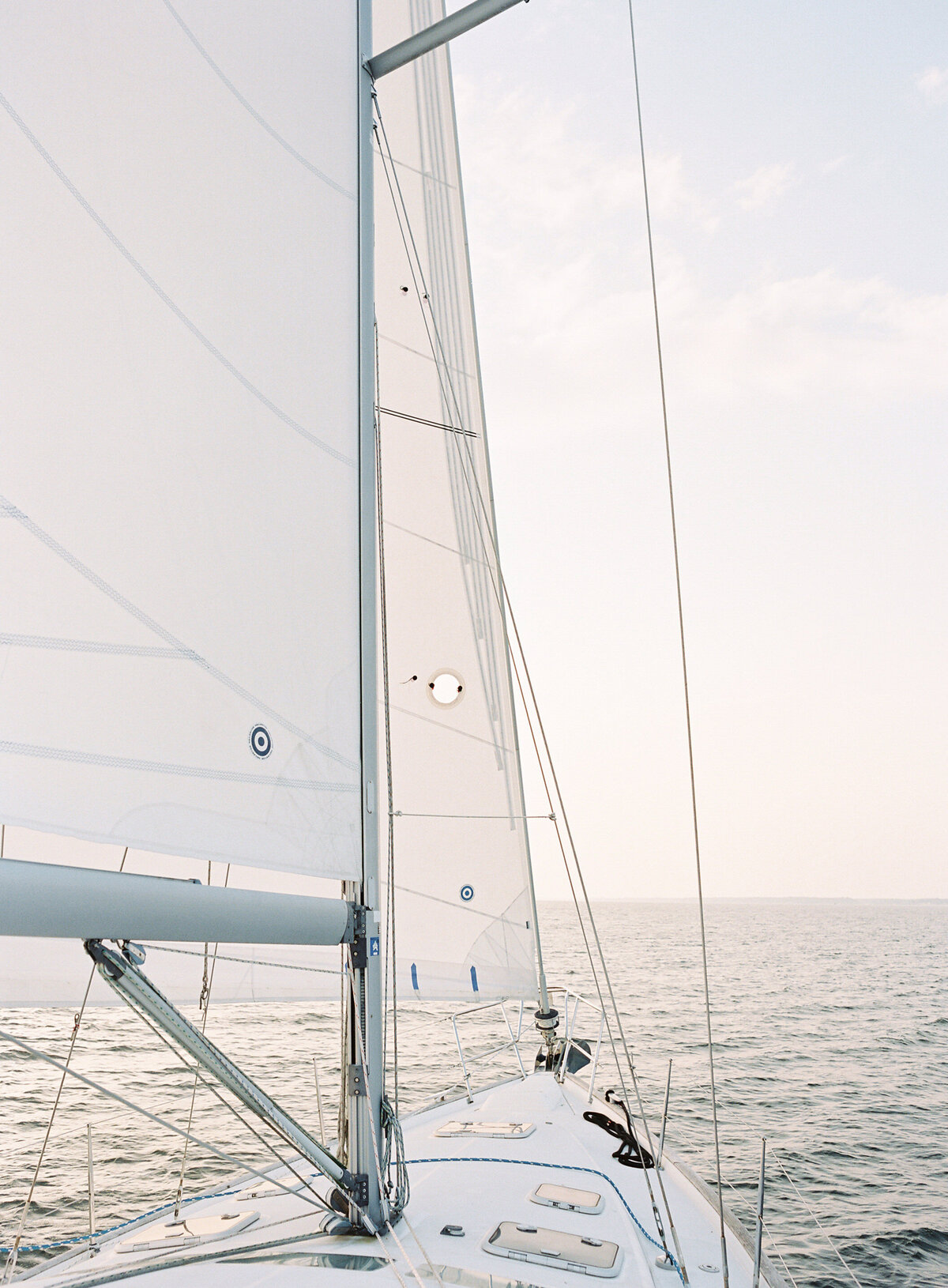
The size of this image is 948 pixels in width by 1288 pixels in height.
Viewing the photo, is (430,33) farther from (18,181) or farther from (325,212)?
(18,181)

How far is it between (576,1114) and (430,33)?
5.46 metres

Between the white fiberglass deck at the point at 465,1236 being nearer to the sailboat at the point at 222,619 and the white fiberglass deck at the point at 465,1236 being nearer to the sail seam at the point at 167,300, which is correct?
the sailboat at the point at 222,619

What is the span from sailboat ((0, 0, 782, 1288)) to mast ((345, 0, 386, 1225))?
0.04ft

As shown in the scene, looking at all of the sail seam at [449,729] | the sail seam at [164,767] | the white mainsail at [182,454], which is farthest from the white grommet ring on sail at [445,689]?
the sail seam at [164,767]

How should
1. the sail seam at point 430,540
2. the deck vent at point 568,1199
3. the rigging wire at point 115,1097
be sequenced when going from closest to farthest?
the rigging wire at point 115,1097, the deck vent at point 568,1199, the sail seam at point 430,540

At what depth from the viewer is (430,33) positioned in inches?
132

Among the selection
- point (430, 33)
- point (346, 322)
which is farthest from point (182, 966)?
point (430, 33)

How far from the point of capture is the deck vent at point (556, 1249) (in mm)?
2688

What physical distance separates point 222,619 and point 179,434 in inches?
20.4

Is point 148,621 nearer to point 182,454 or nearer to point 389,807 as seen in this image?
point 182,454

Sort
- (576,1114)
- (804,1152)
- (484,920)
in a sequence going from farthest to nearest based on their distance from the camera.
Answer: (804,1152) < (484,920) < (576,1114)

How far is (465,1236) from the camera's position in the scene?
2883 millimetres

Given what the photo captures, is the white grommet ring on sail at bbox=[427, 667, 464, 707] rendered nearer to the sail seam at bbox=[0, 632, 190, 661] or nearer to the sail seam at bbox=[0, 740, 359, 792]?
the sail seam at bbox=[0, 740, 359, 792]

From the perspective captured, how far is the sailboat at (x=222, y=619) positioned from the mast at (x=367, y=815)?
1cm
